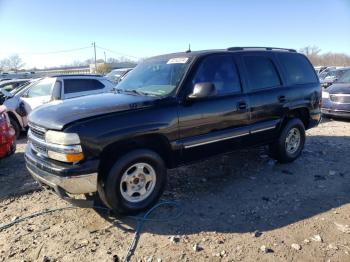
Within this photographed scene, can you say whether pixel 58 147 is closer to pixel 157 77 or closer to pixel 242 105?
pixel 157 77

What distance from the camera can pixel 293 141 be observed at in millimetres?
6281

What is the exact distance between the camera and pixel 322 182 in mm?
5254

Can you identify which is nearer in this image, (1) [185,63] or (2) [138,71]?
(1) [185,63]

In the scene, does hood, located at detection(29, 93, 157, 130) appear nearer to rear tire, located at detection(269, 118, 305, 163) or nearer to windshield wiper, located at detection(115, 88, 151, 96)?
windshield wiper, located at detection(115, 88, 151, 96)

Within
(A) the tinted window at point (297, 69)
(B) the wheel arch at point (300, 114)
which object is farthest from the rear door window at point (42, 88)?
(B) the wheel arch at point (300, 114)

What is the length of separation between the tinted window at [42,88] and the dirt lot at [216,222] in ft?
12.7

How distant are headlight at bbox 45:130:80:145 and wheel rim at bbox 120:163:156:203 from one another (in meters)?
0.74

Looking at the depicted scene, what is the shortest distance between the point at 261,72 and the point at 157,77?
1816 mm

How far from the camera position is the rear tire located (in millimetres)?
5934

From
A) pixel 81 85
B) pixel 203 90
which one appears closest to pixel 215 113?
pixel 203 90

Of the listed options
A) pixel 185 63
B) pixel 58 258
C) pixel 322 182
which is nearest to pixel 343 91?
pixel 322 182

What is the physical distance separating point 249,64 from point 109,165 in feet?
9.29

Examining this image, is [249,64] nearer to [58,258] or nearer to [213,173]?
[213,173]

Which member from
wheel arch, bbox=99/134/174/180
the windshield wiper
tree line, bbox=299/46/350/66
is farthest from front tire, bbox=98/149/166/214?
tree line, bbox=299/46/350/66
